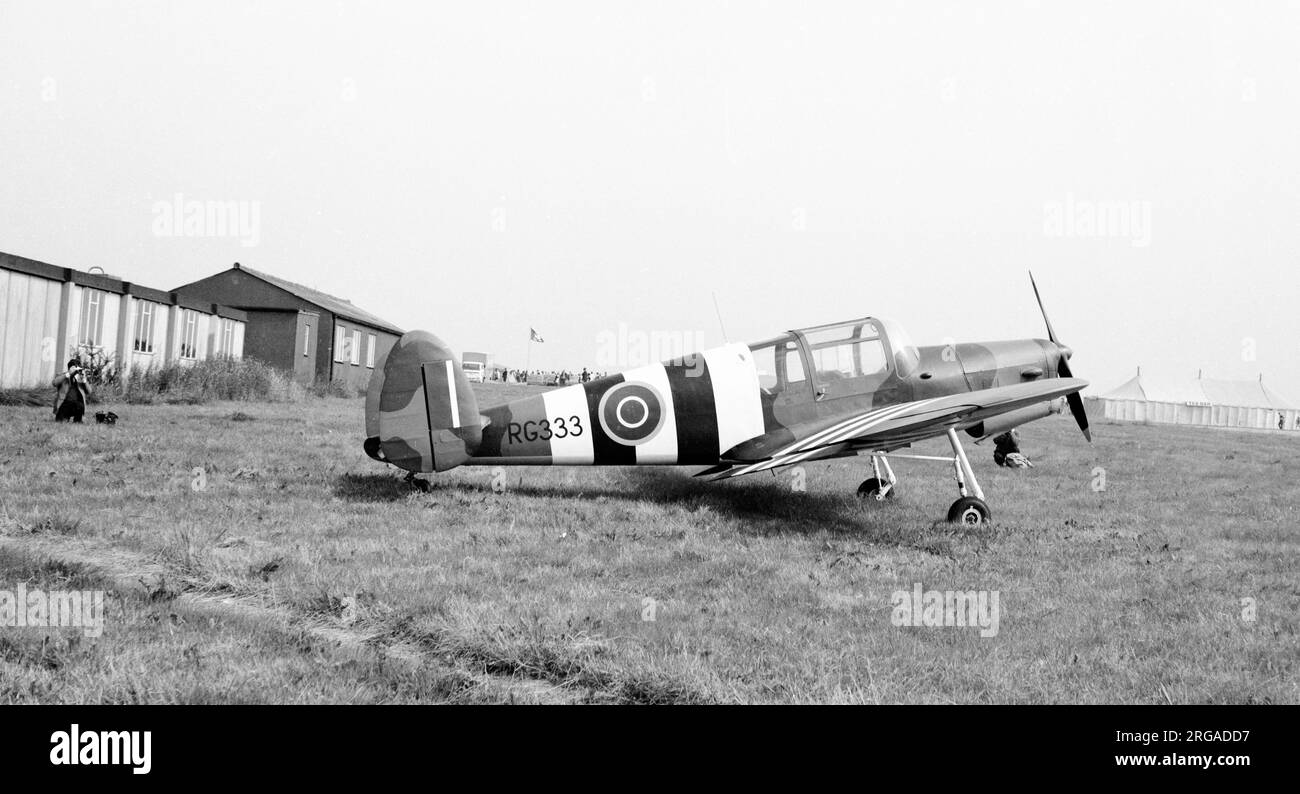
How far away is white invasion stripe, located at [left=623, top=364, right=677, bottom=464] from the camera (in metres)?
9.40

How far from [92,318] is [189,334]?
5.33m

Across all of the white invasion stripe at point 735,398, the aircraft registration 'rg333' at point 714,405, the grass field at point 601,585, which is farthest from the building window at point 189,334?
the white invasion stripe at point 735,398

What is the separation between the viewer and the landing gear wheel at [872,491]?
10.7 m

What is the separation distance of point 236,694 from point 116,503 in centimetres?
571

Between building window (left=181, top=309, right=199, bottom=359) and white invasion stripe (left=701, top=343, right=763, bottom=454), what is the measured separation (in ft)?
78.0

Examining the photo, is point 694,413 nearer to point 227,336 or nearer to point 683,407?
point 683,407

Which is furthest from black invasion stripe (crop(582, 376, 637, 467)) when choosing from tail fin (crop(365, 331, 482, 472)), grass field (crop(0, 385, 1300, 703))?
tail fin (crop(365, 331, 482, 472))

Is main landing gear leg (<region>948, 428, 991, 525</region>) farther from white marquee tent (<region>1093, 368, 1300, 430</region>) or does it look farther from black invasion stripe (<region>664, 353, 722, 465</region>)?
white marquee tent (<region>1093, 368, 1300, 430</region>)

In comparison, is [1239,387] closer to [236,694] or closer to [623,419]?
A: [623,419]

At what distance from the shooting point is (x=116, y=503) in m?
8.00
